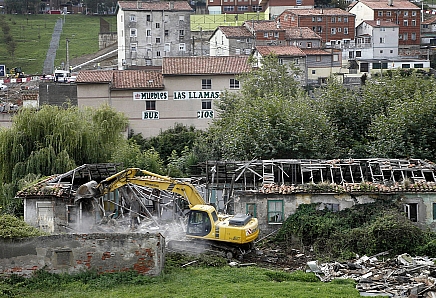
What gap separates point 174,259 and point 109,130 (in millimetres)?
20851

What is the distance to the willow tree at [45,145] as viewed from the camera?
3831 cm

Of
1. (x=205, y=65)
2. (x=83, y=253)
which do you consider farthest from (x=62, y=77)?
(x=83, y=253)

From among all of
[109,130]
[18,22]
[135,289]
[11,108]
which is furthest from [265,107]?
[18,22]

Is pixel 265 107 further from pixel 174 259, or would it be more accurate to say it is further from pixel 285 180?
pixel 174 259

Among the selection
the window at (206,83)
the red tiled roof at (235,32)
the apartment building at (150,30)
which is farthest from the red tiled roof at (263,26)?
the window at (206,83)

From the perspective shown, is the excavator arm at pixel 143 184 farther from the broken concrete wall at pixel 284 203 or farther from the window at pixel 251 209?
the broken concrete wall at pixel 284 203

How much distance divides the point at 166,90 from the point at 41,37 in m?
62.5

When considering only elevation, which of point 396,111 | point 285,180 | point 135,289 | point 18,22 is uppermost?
point 18,22

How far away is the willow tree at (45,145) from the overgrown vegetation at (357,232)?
13.5 m

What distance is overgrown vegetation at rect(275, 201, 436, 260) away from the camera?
2797cm

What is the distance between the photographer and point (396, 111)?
130 ft

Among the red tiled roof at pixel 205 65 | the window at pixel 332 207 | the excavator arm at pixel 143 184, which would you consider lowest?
the window at pixel 332 207

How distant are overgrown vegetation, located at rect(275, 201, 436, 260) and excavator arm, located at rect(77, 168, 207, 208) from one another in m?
3.94

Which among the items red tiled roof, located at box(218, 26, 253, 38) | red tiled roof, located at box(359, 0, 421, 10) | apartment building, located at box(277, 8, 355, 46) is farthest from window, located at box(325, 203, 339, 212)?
red tiled roof, located at box(359, 0, 421, 10)
